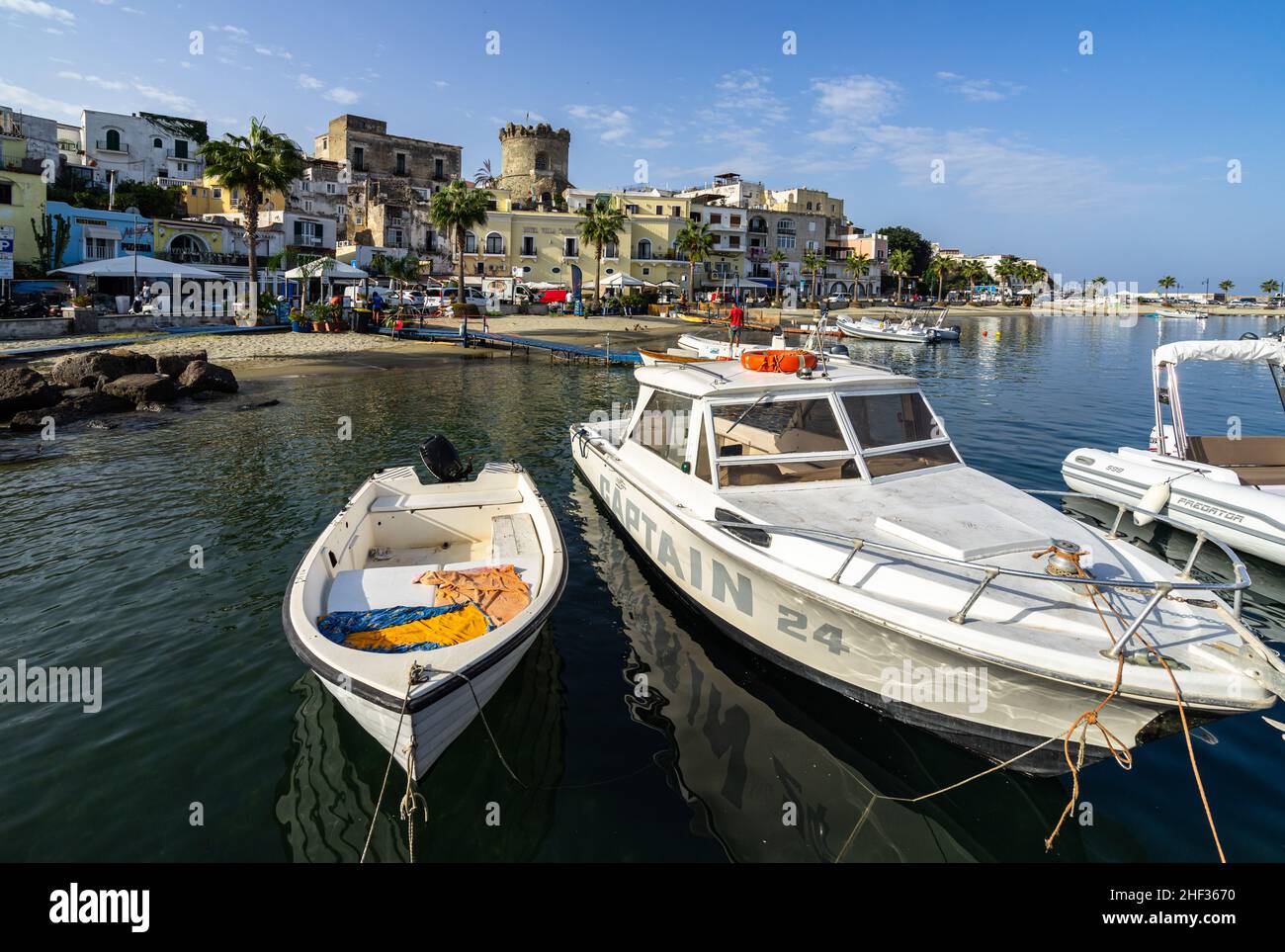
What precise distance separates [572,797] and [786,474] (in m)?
4.19

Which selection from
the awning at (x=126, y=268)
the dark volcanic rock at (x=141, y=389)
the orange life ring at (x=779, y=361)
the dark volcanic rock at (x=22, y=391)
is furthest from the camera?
the awning at (x=126, y=268)

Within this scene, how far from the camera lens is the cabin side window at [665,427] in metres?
Answer: 8.92

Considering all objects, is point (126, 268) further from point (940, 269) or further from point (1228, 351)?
point (940, 269)

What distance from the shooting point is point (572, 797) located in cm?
563

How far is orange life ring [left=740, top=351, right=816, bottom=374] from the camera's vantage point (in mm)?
8852

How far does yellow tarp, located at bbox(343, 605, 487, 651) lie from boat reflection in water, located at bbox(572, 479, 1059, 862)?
5.77 ft

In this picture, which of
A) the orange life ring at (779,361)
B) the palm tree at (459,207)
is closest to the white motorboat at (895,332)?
the palm tree at (459,207)

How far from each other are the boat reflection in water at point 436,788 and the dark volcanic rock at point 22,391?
16594 mm

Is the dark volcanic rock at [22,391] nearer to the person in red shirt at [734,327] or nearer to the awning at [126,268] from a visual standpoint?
the awning at [126,268]

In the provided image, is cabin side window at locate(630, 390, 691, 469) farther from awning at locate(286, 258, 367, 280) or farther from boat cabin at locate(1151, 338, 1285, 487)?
awning at locate(286, 258, 367, 280)

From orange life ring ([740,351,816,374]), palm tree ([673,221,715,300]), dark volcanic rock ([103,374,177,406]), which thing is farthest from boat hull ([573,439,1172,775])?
palm tree ([673,221,715,300])

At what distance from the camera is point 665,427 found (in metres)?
9.45

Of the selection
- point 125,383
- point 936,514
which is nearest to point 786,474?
point 936,514
